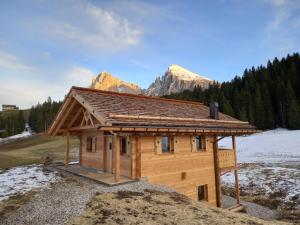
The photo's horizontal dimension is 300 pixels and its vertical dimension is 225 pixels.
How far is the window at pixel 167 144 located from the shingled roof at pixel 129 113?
1164 millimetres

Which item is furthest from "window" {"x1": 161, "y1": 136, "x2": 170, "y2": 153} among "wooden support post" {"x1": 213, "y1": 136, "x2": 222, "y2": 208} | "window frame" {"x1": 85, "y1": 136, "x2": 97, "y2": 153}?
"window frame" {"x1": 85, "y1": 136, "x2": 97, "y2": 153}

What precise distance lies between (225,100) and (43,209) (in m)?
69.8

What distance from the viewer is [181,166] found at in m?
14.9

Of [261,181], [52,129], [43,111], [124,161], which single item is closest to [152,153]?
[124,161]

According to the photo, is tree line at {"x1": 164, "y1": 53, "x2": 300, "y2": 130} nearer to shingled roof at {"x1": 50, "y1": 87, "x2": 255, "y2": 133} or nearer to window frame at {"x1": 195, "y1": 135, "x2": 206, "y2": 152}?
shingled roof at {"x1": 50, "y1": 87, "x2": 255, "y2": 133}

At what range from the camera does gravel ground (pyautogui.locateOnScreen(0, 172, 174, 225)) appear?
8.07m

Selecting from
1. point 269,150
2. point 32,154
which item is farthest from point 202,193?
point 32,154

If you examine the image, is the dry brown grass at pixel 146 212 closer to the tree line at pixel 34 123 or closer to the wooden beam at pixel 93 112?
the wooden beam at pixel 93 112

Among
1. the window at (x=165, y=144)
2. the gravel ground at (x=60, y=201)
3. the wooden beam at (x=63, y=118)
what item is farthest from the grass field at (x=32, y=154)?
the window at (x=165, y=144)

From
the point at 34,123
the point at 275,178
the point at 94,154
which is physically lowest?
the point at 275,178

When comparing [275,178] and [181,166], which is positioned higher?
[181,166]

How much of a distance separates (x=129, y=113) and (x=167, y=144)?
10.8 feet

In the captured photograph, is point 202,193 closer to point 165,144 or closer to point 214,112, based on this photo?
point 165,144

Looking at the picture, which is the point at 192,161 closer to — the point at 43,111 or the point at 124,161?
the point at 124,161
